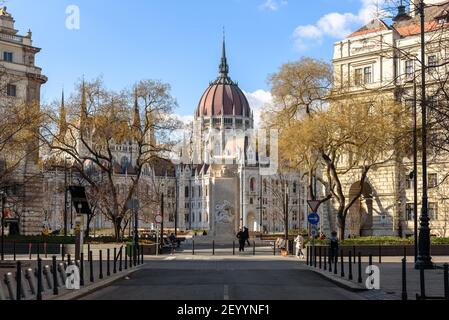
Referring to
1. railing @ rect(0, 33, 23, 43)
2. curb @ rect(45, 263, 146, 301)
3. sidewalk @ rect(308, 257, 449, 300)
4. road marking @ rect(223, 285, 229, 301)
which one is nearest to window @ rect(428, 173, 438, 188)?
sidewalk @ rect(308, 257, 449, 300)

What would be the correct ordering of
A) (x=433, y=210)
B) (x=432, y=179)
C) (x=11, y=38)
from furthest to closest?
(x=11, y=38) < (x=433, y=210) < (x=432, y=179)

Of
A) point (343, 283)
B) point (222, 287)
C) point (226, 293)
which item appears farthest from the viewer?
point (343, 283)

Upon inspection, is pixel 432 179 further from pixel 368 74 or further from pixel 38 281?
pixel 38 281

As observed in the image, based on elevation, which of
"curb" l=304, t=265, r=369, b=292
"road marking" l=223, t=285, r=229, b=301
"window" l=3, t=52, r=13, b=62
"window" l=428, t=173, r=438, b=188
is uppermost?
"window" l=3, t=52, r=13, b=62

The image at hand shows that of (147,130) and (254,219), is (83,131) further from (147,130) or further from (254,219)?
(254,219)

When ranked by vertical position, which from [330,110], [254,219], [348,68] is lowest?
[254,219]

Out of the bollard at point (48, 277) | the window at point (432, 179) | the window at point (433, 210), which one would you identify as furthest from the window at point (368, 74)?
the bollard at point (48, 277)

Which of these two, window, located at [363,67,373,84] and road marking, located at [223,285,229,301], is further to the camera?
window, located at [363,67,373,84]

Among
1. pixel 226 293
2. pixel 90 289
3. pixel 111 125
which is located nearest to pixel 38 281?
pixel 90 289

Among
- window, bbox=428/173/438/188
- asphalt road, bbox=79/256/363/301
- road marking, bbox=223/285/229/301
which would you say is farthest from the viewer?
window, bbox=428/173/438/188

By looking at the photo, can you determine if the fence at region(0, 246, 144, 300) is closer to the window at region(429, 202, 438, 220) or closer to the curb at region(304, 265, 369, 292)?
the curb at region(304, 265, 369, 292)
